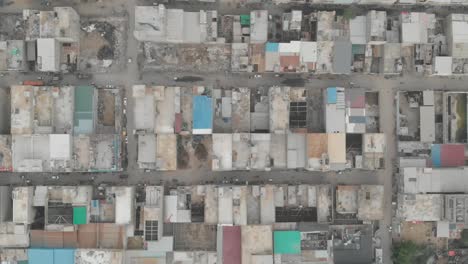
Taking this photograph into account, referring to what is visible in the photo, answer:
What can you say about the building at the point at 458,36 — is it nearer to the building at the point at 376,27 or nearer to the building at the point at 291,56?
the building at the point at 376,27

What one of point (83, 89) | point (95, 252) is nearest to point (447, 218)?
point (95, 252)

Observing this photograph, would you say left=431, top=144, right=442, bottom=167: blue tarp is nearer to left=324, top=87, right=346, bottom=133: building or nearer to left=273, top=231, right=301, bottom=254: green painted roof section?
left=324, top=87, right=346, bottom=133: building

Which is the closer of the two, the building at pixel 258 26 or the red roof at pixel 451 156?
the building at pixel 258 26

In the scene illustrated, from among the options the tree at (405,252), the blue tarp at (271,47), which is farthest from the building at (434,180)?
the blue tarp at (271,47)

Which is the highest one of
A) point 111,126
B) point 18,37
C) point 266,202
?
point 18,37

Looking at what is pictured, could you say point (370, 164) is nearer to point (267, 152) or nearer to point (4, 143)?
point (267, 152)

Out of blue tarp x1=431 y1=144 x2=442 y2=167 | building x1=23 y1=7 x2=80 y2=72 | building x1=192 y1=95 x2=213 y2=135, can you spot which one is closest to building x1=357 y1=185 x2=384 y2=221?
blue tarp x1=431 y1=144 x2=442 y2=167

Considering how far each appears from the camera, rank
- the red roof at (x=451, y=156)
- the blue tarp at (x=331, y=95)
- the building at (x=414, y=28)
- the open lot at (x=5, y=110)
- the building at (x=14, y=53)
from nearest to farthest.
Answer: the building at (x=14, y=53)
the open lot at (x=5, y=110)
the blue tarp at (x=331, y=95)
the building at (x=414, y=28)
the red roof at (x=451, y=156)
